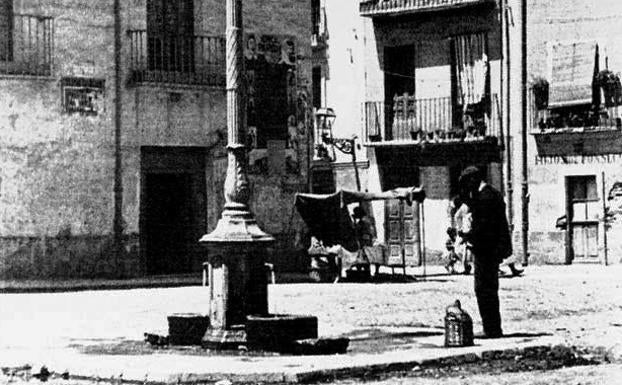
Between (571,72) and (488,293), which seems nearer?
(488,293)

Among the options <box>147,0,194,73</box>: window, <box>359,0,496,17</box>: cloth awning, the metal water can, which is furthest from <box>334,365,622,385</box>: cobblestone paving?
<box>359,0,496,17</box>: cloth awning

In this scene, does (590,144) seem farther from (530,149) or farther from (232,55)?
(232,55)

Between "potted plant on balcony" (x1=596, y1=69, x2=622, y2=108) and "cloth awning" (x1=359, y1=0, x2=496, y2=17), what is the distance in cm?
402

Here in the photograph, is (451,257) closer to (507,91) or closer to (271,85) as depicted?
(271,85)

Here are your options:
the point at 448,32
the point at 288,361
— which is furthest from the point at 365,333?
the point at 448,32

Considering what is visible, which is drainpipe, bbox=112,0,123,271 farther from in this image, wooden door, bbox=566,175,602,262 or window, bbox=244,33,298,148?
wooden door, bbox=566,175,602,262

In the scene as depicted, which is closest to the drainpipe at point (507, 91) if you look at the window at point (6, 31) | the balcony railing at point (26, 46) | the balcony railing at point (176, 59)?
the balcony railing at point (176, 59)

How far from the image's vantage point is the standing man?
12.0 meters

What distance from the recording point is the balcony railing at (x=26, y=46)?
2452 centimetres

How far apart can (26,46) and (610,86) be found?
14.4 metres

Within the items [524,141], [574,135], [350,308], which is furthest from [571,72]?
[350,308]

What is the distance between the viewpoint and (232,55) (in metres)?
11.5

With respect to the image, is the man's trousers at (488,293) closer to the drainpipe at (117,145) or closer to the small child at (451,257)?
the drainpipe at (117,145)

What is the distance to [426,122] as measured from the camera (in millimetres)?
34594
